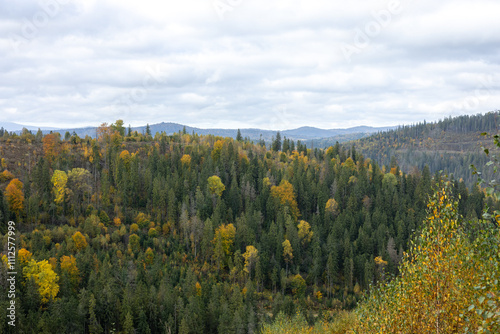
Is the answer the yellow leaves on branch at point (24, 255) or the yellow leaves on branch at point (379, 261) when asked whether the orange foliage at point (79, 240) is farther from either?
the yellow leaves on branch at point (379, 261)

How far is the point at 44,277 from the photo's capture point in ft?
249

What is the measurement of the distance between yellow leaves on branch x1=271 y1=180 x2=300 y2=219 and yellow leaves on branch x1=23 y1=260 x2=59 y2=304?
81533mm

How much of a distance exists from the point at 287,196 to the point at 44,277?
88.6 metres

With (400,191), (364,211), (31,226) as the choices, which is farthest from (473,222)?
(400,191)

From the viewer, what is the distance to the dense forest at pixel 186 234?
2990 inches

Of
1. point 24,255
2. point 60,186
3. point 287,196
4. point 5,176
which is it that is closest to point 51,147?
point 5,176

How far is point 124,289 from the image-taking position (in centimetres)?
8369

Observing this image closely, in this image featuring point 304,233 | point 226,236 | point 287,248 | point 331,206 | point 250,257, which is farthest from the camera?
point 331,206

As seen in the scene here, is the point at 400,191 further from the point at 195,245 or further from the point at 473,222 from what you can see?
the point at 473,222

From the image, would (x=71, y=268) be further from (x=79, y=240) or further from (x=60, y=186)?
(x=60, y=186)

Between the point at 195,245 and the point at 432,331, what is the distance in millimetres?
103840

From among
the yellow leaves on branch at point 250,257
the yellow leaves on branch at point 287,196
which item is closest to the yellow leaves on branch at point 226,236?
the yellow leaves on branch at point 250,257

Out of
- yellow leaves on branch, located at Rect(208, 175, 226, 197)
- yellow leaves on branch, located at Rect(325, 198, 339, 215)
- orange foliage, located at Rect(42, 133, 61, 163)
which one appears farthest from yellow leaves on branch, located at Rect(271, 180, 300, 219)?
orange foliage, located at Rect(42, 133, 61, 163)

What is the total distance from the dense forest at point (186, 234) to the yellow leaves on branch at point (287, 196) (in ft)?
1.48
